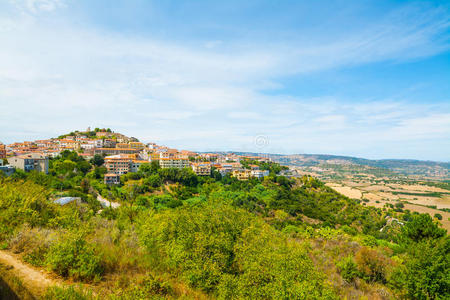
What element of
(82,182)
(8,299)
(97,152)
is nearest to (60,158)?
(97,152)

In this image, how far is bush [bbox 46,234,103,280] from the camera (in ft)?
20.6

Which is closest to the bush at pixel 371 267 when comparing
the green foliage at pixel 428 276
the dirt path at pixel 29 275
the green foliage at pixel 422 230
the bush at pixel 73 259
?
the green foliage at pixel 428 276

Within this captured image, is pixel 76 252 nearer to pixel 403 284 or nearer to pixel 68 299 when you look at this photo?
pixel 68 299

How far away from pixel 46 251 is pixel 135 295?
12.2ft

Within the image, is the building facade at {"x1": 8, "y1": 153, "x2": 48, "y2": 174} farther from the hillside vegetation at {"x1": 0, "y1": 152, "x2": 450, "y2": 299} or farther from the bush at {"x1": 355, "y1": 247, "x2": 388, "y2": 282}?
the bush at {"x1": 355, "y1": 247, "x2": 388, "y2": 282}

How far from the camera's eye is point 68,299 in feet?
15.7

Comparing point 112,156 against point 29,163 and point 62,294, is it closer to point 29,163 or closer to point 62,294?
point 29,163

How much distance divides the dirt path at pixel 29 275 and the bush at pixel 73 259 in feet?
0.99

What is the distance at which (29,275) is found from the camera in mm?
6035

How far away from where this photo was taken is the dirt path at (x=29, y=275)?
559 centimetres

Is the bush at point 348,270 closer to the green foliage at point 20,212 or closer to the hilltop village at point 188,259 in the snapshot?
the hilltop village at point 188,259

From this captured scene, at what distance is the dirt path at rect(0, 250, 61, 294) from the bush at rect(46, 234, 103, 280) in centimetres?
30

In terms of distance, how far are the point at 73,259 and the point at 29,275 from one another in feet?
3.24

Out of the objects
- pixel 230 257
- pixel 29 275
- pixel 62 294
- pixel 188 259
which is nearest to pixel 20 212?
pixel 29 275
